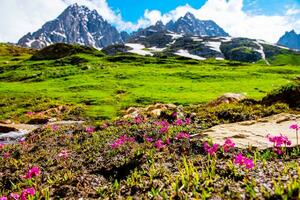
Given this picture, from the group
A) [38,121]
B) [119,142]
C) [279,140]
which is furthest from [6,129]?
[279,140]

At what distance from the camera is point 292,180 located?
1173 cm

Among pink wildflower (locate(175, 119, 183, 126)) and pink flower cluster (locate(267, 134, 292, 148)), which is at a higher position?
pink flower cluster (locate(267, 134, 292, 148))

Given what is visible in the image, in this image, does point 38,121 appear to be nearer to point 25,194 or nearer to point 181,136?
point 181,136

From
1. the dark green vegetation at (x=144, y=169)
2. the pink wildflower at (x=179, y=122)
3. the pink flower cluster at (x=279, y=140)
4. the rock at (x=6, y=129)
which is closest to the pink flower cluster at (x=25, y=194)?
the dark green vegetation at (x=144, y=169)

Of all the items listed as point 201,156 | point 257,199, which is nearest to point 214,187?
point 257,199

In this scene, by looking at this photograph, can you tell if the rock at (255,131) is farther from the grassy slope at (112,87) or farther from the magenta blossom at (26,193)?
the grassy slope at (112,87)

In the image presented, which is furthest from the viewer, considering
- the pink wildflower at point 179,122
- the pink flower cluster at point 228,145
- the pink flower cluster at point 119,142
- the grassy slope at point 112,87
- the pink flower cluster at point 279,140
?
the grassy slope at point 112,87

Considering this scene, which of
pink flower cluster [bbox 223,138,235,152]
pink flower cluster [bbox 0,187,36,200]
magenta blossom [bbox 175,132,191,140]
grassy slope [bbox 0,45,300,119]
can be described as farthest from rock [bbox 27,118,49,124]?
pink flower cluster [bbox 223,138,235,152]

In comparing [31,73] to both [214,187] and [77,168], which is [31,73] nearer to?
[77,168]

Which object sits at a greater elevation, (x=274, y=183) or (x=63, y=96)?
(x=274, y=183)

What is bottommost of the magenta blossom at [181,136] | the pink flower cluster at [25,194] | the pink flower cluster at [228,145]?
the pink flower cluster at [25,194]

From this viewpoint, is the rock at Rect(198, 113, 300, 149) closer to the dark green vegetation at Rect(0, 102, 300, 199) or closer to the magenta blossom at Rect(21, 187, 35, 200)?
the dark green vegetation at Rect(0, 102, 300, 199)

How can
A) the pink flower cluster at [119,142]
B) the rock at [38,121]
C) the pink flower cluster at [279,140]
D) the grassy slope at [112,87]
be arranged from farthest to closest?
the grassy slope at [112,87], the rock at [38,121], the pink flower cluster at [119,142], the pink flower cluster at [279,140]

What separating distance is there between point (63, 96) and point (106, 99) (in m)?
8.70
